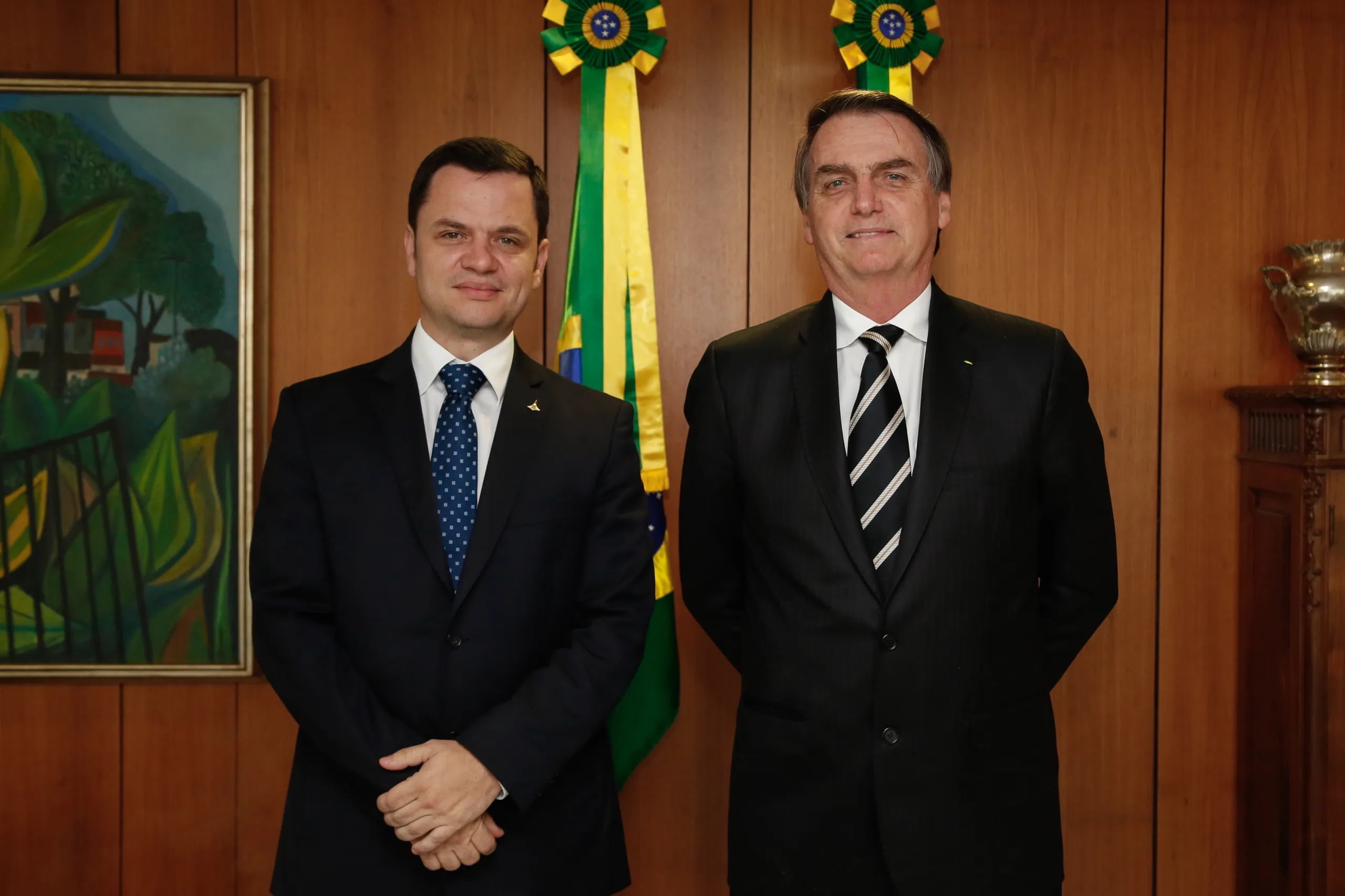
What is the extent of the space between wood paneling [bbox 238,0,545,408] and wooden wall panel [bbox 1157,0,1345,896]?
5.43ft

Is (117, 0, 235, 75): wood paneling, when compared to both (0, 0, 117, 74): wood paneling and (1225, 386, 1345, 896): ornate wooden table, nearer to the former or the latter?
(0, 0, 117, 74): wood paneling

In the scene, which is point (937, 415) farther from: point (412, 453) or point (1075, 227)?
point (1075, 227)

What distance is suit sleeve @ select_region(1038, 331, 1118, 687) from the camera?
1.64 meters

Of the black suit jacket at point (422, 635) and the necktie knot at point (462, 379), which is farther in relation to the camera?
the necktie knot at point (462, 379)

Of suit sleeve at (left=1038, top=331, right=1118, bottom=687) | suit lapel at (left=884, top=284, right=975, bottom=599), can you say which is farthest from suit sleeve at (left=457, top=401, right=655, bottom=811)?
suit sleeve at (left=1038, top=331, right=1118, bottom=687)

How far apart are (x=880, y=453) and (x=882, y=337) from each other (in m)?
0.20

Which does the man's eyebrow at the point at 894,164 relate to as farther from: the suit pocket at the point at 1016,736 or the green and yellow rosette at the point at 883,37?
the suit pocket at the point at 1016,736

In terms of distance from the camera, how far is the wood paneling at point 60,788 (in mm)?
2461

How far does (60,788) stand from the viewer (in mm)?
2471

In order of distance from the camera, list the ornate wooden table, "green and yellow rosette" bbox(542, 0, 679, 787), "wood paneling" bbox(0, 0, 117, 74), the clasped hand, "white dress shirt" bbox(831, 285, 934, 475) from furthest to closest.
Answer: "wood paneling" bbox(0, 0, 117, 74), "green and yellow rosette" bbox(542, 0, 679, 787), the ornate wooden table, "white dress shirt" bbox(831, 285, 934, 475), the clasped hand

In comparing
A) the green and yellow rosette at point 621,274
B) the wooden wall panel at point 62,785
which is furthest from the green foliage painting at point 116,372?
the green and yellow rosette at point 621,274

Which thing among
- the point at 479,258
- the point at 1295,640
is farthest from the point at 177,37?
the point at 1295,640

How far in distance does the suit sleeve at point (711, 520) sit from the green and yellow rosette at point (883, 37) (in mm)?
975

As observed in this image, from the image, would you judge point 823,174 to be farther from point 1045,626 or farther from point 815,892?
point 815,892
